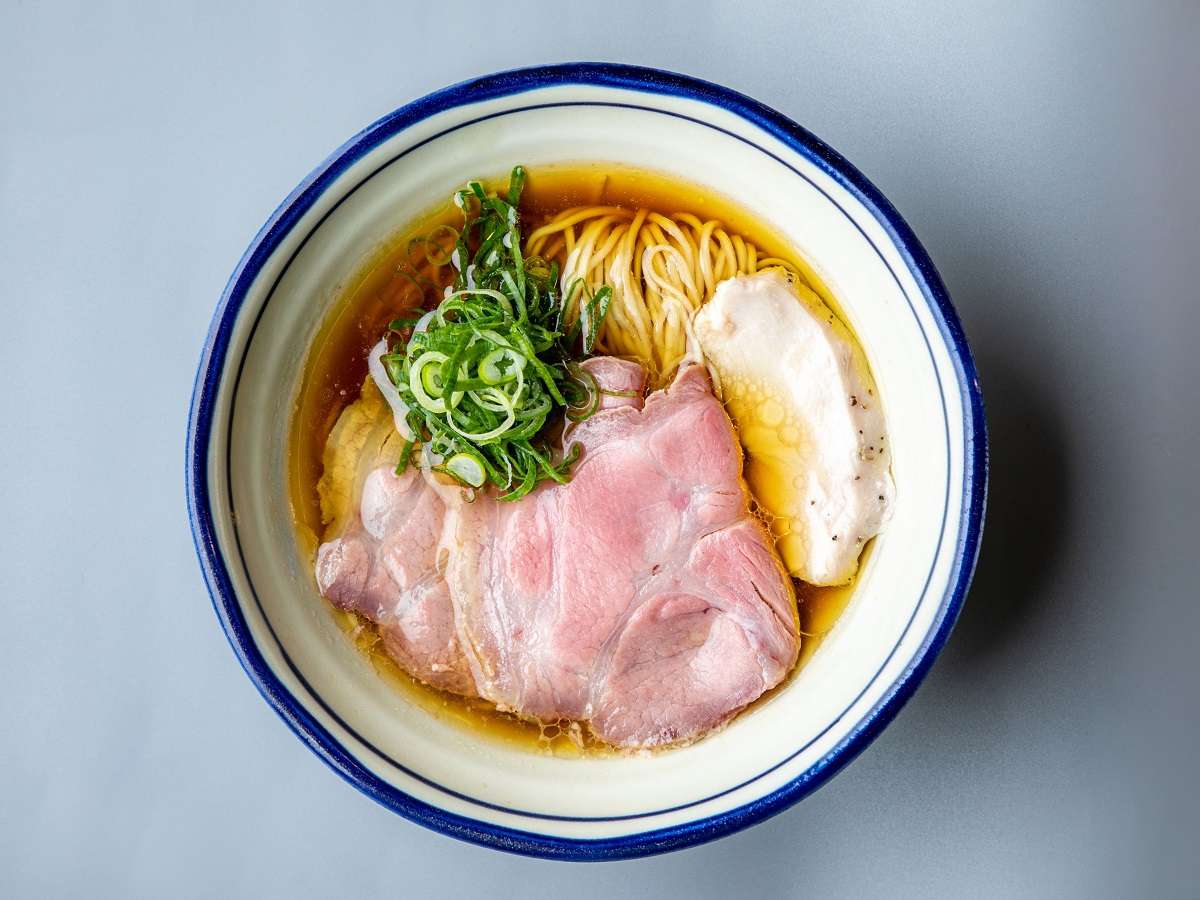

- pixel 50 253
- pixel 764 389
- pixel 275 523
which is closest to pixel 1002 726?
pixel 764 389

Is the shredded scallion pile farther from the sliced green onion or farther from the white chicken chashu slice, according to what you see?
the white chicken chashu slice

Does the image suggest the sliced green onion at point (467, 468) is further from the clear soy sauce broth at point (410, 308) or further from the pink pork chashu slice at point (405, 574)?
the clear soy sauce broth at point (410, 308)

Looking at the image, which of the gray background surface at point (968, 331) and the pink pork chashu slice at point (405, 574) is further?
the gray background surface at point (968, 331)

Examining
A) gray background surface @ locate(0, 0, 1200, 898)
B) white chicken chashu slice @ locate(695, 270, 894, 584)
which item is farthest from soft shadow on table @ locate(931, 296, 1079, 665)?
white chicken chashu slice @ locate(695, 270, 894, 584)

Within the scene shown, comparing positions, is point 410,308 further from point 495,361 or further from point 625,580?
point 625,580

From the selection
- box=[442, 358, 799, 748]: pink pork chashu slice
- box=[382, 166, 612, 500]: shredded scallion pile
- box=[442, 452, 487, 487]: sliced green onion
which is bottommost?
box=[442, 358, 799, 748]: pink pork chashu slice

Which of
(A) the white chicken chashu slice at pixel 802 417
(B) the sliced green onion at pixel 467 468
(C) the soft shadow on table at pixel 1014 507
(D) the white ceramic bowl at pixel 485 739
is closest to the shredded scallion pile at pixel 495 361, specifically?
(B) the sliced green onion at pixel 467 468
